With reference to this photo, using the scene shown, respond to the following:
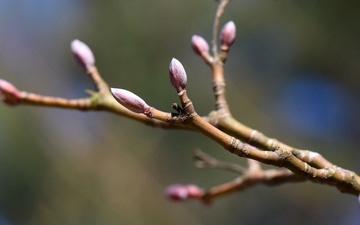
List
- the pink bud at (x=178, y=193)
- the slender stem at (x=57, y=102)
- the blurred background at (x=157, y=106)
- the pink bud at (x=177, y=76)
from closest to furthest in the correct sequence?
1. the pink bud at (x=177, y=76)
2. the slender stem at (x=57, y=102)
3. the pink bud at (x=178, y=193)
4. the blurred background at (x=157, y=106)

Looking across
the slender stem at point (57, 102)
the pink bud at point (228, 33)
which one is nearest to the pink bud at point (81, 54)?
the slender stem at point (57, 102)

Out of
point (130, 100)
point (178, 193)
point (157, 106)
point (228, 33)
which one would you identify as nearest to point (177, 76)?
point (130, 100)

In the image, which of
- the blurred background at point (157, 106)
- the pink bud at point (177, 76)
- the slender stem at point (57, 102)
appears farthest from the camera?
the blurred background at point (157, 106)

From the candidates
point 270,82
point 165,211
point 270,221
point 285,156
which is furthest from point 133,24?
point 285,156

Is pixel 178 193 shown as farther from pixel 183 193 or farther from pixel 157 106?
pixel 157 106

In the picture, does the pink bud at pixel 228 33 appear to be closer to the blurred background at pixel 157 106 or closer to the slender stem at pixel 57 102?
the slender stem at pixel 57 102

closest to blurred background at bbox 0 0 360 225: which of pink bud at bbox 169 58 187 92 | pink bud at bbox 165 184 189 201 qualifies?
pink bud at bbox 165 184 189 201
